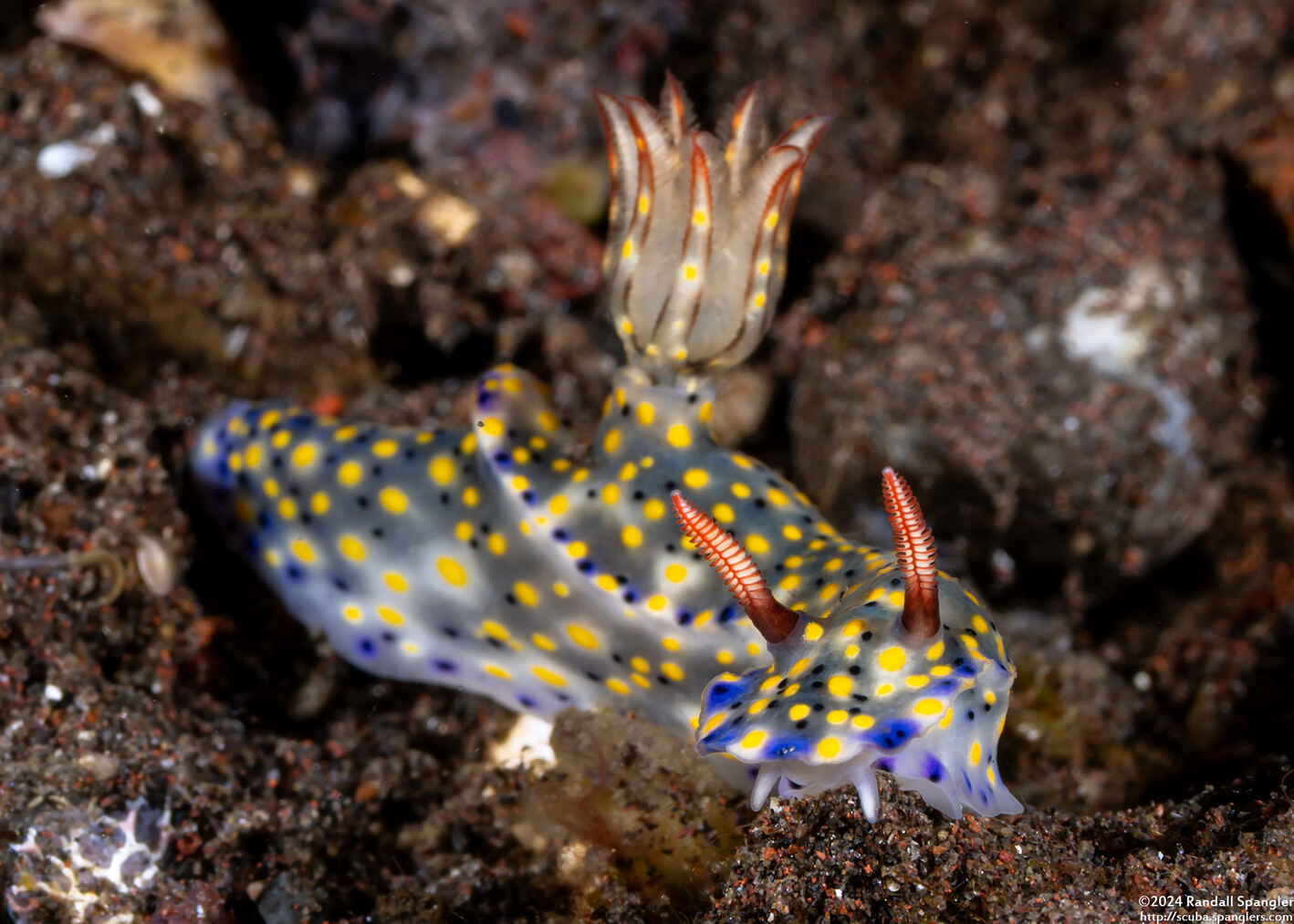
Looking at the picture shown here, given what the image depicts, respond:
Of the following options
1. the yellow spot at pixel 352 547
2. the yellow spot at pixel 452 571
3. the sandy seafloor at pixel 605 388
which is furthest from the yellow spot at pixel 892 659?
the yellow spot at pixel 352 547

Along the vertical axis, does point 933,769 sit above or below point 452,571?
above

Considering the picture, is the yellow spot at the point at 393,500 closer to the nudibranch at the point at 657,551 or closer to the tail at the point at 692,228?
the nudibranch at the point at 657,551

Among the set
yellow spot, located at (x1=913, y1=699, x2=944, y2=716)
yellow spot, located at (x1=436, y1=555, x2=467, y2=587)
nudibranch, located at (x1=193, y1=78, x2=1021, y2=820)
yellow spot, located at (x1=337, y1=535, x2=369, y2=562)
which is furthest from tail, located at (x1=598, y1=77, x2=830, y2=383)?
yellow spot, located at (x1=913, y1=699, x2=944, y2=716)

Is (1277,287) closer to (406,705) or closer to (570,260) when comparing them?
(570,260)

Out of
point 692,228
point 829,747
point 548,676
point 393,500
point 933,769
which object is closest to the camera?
point 829,747

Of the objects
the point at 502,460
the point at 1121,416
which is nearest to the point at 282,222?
the point at 502,460

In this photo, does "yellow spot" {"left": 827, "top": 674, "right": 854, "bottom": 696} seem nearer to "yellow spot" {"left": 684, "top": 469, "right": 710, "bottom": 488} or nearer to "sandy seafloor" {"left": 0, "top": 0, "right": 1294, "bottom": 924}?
"sandy seafloor" {"left": 0, "top": 0, "right": 1294, "bottom": 924}

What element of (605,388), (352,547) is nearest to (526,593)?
(352,547)

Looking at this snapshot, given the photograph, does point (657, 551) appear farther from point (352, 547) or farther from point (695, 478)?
point (352, 547)
